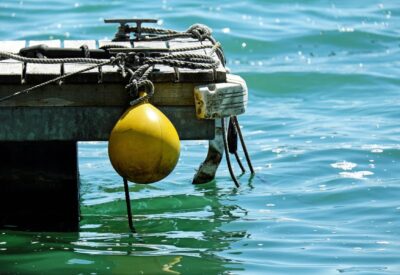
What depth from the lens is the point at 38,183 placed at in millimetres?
7719

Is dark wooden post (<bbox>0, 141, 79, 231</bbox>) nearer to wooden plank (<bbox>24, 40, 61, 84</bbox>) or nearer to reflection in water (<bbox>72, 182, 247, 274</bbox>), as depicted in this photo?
reflection in water (<bbox>72, 182, 247, 274</bbox>)

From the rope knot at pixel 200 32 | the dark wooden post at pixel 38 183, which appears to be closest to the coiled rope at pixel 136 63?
the dark wooden post at pixel 38 183

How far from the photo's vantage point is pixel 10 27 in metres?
17.8

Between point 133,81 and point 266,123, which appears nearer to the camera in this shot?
point 133,81

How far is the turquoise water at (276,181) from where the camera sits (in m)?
7.62

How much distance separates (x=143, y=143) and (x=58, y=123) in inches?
23.4

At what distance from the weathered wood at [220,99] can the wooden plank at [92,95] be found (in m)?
0.09

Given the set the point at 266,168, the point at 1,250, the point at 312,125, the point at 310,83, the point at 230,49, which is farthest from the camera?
the point at 230,49

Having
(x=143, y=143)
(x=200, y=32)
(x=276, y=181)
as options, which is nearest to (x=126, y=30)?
(x=200, y=32)

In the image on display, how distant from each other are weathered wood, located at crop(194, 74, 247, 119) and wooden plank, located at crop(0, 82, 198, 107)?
9 cm

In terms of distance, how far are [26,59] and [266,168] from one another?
366 cm

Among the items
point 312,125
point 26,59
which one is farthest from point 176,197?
point 312,125

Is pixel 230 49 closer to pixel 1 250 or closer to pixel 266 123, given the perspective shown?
pixel 266 123

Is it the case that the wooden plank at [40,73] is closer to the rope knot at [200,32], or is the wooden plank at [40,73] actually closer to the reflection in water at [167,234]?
the reflection in water at [167,234]
